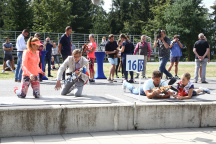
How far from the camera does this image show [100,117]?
20.3 feet

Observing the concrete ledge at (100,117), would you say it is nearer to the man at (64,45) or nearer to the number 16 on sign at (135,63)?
the number 16 on sign at (135,63)

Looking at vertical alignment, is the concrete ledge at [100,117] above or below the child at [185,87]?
below

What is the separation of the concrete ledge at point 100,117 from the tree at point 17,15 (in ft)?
123

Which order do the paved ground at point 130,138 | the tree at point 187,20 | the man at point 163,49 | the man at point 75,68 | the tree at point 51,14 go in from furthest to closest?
the tree at point 187,20 → the tree at point 51,14 → the man at point 163,49 → the man at point 75,68 → the paved ground at point 130,138

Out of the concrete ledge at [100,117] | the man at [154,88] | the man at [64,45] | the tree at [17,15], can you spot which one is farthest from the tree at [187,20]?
the concrete ledge at [100,117]

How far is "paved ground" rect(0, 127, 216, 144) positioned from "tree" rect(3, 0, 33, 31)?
124 feet

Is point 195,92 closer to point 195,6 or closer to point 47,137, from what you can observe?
point 47,137

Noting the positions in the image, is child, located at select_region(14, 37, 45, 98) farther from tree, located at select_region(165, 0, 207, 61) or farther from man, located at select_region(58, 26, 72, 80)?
tree, located at select_region(165, 0, 207, 61)

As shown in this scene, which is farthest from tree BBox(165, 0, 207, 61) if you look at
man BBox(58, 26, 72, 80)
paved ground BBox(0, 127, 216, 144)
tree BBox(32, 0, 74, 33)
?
paved ground BBox(0, 127, 216, 144)

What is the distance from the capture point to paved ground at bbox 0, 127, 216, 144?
5492 mm

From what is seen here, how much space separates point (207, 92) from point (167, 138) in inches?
113

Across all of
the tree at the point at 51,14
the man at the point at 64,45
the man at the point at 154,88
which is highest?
the tree at the point at 51,14

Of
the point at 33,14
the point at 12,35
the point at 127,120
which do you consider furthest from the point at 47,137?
the point at 33,14

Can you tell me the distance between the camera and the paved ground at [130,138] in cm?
549
